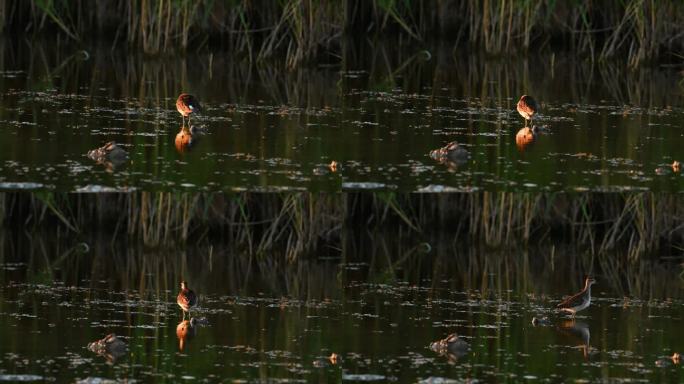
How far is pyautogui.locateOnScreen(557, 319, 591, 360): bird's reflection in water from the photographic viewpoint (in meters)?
12.0

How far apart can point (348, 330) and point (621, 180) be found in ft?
8.71

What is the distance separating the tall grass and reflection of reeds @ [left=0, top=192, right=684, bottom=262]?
3.53 meters

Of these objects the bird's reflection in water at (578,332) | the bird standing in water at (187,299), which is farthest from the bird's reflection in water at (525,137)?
the bird standing in water at (187,299)

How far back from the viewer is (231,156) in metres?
14.2

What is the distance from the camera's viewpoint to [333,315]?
1284 centimetres

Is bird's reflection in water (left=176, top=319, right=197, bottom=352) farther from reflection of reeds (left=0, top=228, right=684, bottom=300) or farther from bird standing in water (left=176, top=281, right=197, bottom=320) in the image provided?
reflection of reeds (left=0, top=228, right=684, bottom=300)

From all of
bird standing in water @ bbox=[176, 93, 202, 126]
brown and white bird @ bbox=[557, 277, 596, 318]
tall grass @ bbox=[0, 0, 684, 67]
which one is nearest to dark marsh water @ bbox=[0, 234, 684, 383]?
brown and white bird @ bbox=[557, 277, 596, 318]

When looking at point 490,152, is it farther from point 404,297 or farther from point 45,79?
point 45,79

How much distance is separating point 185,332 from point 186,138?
316 centimetres

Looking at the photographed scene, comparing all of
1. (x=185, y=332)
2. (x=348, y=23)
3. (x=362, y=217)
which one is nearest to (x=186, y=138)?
(x=362, y=217)

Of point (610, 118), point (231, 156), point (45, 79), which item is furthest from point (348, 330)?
point (45, 79)

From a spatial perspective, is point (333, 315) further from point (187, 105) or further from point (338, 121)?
point (338, 121)

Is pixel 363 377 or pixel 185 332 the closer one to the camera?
pixel 363 377

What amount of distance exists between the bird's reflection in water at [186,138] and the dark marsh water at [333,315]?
0.98m
